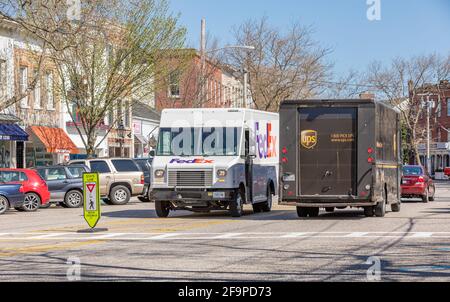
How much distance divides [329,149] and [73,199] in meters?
14.2

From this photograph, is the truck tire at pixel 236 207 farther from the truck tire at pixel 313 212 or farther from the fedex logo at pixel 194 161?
the truck tire at pixel 313 212

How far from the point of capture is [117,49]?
43750 mm

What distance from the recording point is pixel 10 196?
1191 inches

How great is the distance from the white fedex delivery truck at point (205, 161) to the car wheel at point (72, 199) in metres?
9.60

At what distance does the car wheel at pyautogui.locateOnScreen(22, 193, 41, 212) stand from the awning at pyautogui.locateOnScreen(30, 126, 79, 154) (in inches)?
558

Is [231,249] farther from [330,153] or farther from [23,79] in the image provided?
[23,79]

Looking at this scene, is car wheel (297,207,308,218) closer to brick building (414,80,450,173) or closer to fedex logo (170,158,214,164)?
fedex logo (170,158,214,164)

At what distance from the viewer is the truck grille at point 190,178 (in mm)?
25078

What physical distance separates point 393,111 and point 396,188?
224 centimetres

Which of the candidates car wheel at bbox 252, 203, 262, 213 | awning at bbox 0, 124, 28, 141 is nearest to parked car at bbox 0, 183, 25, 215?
car wheel at bbox 252, 203, 262, 213

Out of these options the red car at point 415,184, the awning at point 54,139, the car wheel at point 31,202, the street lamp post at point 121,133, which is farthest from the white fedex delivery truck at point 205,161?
the street lamp post at point 121,133
